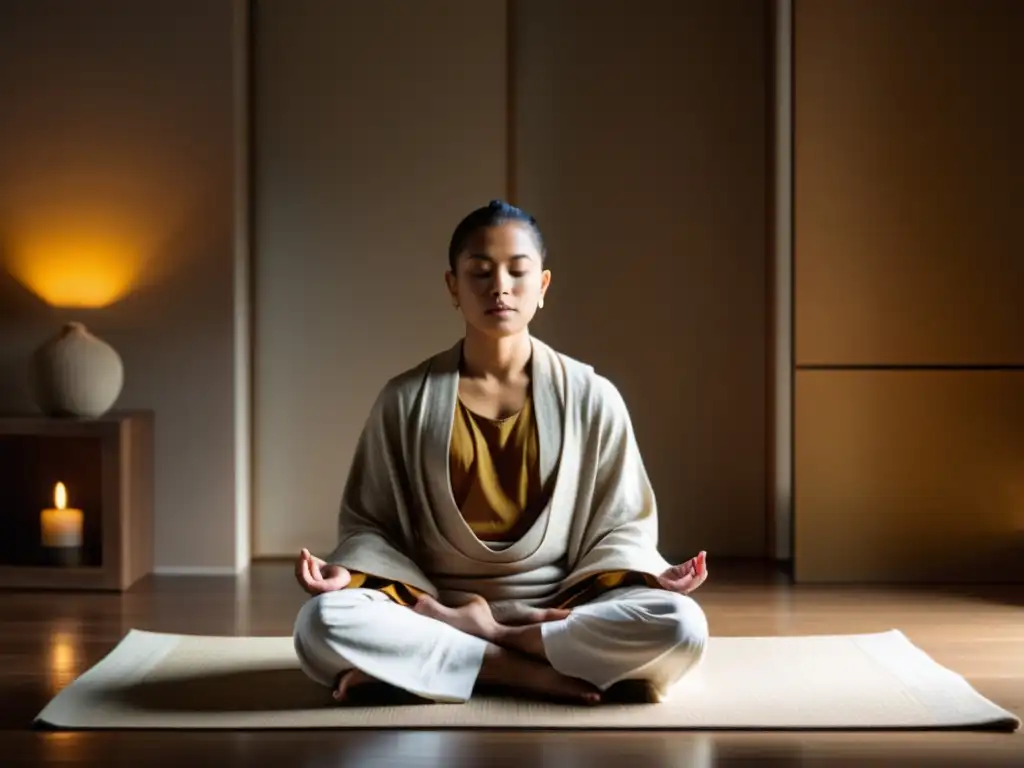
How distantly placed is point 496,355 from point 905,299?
183 cm

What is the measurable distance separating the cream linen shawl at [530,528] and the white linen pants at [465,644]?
0.16 m

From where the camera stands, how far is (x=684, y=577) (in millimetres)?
3254

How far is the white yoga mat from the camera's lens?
3021mm

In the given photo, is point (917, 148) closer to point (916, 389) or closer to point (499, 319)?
point (916, 389)

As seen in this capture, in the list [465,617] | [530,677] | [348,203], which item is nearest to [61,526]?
[348,203]

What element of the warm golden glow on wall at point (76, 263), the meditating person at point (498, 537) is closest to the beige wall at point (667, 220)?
the warm golden glow on wall at point (76, 263)

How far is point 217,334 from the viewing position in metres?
4.96

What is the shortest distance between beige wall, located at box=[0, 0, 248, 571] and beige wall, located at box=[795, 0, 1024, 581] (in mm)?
1871

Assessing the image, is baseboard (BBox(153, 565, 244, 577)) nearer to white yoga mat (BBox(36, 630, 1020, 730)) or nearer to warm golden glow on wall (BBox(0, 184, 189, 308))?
warm golden glow on wall (BBox(0, 184, 189, 308))

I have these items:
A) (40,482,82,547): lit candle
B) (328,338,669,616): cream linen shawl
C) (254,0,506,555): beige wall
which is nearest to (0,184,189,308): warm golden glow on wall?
(254,0,506,555): beige wall

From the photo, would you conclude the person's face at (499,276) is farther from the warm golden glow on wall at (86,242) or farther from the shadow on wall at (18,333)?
the shadow on wall at (18,333)

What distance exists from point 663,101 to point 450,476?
2329 mm

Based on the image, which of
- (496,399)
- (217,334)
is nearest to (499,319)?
(496,399)

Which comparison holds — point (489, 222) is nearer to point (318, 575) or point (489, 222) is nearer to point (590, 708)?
point (318, 575)
